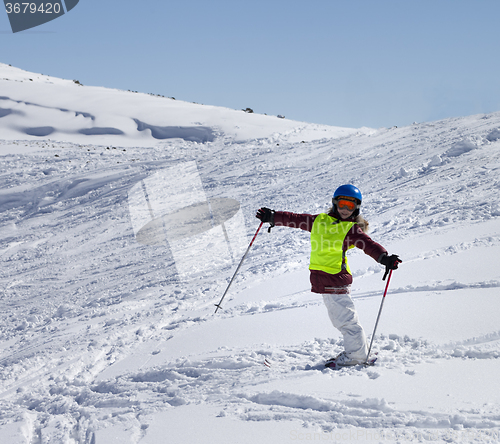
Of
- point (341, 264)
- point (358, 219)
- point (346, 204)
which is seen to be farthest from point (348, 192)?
point (341, 264)

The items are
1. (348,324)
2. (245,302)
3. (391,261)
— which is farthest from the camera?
(245,302)

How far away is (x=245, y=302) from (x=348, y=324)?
2.22 metres

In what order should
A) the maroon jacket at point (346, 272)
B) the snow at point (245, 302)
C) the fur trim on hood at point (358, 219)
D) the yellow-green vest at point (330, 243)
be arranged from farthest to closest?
the fur trim on hood at point (358, 219), the yellow-green vest at point (330, 243), the maroon jacket at point (346, 272), the snow at point (245, 302)

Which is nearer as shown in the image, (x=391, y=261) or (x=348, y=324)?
(x=391, y=261)

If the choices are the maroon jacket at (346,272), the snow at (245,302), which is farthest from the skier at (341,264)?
the snow at (245,302)

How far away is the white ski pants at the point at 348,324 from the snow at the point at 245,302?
0.49 feet

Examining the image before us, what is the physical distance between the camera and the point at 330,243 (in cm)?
321

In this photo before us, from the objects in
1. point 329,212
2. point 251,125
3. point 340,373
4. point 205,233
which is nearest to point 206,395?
point 340,373

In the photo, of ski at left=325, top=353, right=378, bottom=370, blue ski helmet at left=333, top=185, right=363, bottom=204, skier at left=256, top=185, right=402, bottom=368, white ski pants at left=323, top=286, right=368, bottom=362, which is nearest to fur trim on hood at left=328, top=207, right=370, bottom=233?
skier at left=256, top=185, right=402, bottom=368

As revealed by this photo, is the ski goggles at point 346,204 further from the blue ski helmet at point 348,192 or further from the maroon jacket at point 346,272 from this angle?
the maroon jacket at point 346,272

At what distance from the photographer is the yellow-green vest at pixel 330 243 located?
320 cm

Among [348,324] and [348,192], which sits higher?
[348,192]

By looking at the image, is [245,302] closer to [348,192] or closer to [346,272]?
[346,272]

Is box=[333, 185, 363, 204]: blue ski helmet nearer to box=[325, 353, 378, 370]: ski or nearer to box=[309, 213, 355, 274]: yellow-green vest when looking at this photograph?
box=[309, 213, 355, 274]: yellow-green vest
